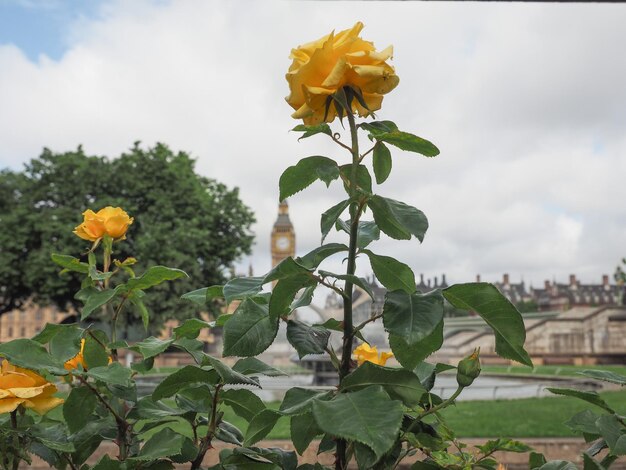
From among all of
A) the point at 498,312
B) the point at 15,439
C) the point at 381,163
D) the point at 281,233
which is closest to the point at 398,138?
the point at 381,163

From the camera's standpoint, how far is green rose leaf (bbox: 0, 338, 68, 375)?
1.17 m

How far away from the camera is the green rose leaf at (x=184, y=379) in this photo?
1.13 metres

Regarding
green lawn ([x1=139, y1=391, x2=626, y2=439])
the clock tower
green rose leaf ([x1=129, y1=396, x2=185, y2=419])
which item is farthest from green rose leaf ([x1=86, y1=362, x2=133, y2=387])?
the clock tower

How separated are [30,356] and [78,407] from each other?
0.47 ft

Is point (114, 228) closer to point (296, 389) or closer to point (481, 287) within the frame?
point (296, 389)

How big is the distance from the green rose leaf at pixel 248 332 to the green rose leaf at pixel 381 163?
0.98ft

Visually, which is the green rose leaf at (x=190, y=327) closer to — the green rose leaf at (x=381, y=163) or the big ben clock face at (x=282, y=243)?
the green rose leaf at (x=381, y=163)

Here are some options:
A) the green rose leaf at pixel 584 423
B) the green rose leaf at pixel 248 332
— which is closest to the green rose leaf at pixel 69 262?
the green rose leaf at pixel 248 332

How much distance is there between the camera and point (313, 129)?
1.05 m

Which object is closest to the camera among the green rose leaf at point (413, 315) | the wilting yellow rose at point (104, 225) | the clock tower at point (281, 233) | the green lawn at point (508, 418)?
the green rose leaf at point (413, 315)

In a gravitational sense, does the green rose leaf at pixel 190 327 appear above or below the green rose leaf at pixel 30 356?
above

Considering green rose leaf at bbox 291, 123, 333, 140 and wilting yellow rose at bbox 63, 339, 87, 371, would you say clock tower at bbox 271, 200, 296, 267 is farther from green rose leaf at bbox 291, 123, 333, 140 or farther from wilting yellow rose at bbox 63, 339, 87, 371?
green rose leaf at bbox 291, 123, 333, 140

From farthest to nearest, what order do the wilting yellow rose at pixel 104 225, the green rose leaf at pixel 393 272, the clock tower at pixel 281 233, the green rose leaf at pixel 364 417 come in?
the clock tower at pixel 281 233 < the wilting yellow rose at pixel 104 225 < the green rose leaf at pixel 393 272 < the green rose leaf at pixel 364 417

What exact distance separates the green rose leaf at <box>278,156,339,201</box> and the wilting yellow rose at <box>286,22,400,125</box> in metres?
0.08
